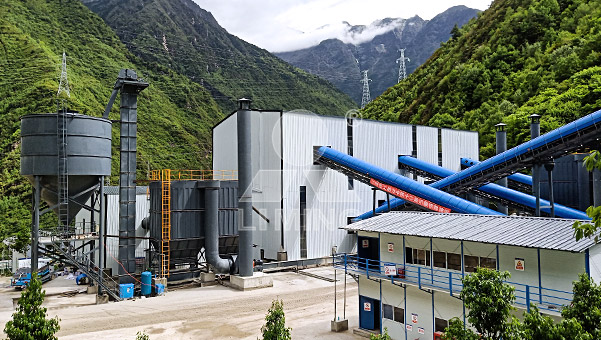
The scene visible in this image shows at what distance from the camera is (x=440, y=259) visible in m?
15.1

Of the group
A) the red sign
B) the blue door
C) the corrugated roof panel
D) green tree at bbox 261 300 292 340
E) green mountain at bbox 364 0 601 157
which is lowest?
the blue door

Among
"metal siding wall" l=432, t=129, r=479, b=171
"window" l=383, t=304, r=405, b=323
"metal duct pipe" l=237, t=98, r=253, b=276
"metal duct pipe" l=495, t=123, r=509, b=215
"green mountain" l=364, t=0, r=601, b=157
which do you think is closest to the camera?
"window" l=383, t=304, r=405, b=323

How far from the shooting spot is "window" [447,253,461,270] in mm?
14530

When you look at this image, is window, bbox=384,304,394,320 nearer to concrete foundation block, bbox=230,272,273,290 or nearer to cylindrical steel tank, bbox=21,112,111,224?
concrete foundation block, bbox=230,272,273,290

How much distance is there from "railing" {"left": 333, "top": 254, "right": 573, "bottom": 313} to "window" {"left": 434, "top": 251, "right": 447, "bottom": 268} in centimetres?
17

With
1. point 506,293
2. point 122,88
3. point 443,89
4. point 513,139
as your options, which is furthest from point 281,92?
point 506,293

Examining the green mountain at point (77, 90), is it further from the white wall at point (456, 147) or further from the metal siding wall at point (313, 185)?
the white wall at point (456, 147)

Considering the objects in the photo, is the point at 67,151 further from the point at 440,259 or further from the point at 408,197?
the point at 408,197

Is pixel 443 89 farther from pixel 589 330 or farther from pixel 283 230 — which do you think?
pixel 589 330

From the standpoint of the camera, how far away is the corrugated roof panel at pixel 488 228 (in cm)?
1212

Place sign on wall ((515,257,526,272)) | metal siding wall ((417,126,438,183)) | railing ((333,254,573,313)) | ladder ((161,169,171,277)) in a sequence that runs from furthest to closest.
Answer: metal siding wall ((417,126,438,183)) → ladder ((161,169,171,277)) → sign on wall ((515,257,526,272)) → railing ((333,254,573,313))

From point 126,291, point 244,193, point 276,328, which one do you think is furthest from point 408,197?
point 276,328

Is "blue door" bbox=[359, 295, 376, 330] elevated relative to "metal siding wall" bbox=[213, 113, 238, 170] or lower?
lower

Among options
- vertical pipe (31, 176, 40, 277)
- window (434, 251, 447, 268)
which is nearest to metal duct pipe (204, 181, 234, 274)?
vertical pipe (31, 176, 40, 277)
